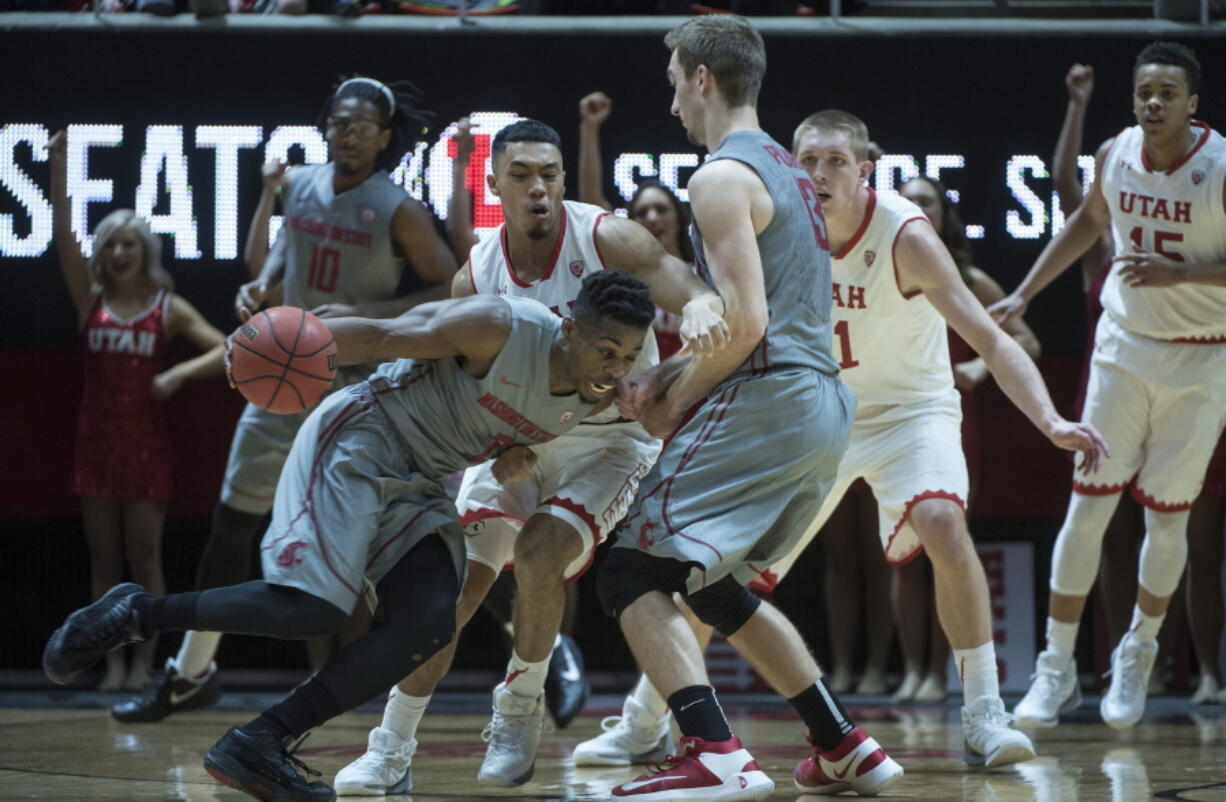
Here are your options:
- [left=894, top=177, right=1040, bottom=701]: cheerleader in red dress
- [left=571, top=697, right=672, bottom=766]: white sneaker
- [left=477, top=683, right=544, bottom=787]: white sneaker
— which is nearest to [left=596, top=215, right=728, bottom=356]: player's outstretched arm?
[left=477, top=683, right=544, bottom=787]: white sneaker

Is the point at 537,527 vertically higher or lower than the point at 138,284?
lower

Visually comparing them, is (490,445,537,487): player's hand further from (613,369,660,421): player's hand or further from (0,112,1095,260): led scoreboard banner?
(0,112,1095,260): led scoreboard banner

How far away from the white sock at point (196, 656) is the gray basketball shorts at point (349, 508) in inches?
93.0

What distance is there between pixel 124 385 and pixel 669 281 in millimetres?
3831

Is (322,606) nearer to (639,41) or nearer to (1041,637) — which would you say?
(639,41)

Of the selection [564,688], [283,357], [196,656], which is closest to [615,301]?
[283,357]

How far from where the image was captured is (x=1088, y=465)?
4488 millimetres

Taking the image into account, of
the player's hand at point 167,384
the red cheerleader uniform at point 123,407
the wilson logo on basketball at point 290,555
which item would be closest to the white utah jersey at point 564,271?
the wilson logo on basketball at point 290,555

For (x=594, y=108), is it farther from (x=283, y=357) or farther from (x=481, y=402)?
(x=283, y=357)

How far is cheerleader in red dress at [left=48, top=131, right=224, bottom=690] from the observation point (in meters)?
7.26

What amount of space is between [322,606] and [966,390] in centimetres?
409

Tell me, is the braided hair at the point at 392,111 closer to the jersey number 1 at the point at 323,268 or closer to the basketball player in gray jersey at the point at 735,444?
the jersey number 1 at the point at 323,268

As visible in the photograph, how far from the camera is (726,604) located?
417 centimetres

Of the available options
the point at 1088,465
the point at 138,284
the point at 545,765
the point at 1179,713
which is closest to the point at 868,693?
the point at 1179,713
